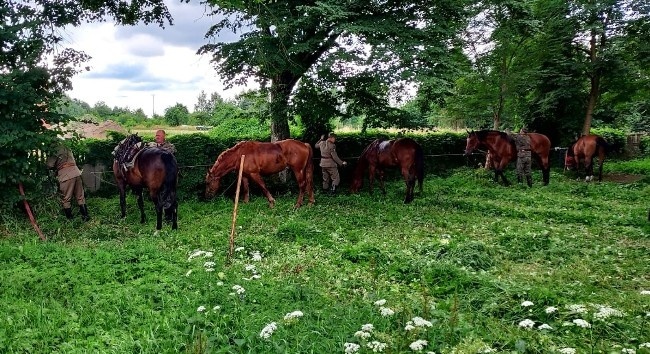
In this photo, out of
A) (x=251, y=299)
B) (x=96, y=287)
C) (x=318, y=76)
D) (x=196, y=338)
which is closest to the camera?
(x=196, y=338)

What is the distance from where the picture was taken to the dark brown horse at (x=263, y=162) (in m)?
10.9

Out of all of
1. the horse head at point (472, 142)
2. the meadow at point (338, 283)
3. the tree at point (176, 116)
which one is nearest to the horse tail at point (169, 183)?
the meadow at point (338, 283)

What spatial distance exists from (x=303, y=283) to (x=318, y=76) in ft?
23.0

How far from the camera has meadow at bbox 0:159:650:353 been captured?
11.7 ft

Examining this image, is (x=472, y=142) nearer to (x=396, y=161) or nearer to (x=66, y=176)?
(x=396, y=161)

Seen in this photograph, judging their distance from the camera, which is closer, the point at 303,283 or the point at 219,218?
the point at 303,283

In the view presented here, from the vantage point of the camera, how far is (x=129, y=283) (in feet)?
16.8

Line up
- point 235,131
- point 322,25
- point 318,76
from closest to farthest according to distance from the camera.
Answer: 1. point 322,25
2. point 318,76
3. point 235,131

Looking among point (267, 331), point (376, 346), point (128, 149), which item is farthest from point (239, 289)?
point (128, 149)

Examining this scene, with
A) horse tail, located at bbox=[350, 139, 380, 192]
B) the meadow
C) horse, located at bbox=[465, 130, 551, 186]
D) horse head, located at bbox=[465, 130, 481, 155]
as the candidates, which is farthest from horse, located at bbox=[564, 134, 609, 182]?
horse tail, located at bbox=[350, 139, 380, 192]

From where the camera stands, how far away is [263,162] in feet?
36.3

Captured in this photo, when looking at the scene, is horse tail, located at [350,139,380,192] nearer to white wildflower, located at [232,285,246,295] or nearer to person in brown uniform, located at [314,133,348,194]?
person in brown uniform, located at [314,133,348,194]

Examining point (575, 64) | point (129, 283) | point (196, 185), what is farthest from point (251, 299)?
point (575, 64)

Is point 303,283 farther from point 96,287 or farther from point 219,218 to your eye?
point 219,218
